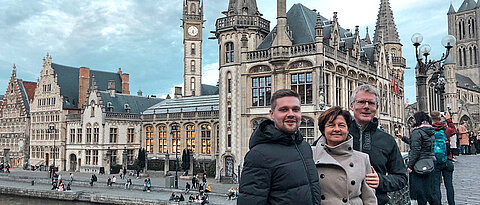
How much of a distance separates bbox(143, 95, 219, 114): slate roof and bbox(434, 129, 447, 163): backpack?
35.1 meters

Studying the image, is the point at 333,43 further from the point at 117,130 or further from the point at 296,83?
the point at 117,130

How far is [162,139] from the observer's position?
4591 centimetres

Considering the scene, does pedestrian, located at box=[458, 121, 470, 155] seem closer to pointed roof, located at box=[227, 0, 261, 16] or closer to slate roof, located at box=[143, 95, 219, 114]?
A: pointed roof, located at box=[227, 0, 261, 16]

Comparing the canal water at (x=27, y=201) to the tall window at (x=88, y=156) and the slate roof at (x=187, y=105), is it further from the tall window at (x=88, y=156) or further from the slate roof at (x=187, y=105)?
the slate roof at (x=187, y=105)

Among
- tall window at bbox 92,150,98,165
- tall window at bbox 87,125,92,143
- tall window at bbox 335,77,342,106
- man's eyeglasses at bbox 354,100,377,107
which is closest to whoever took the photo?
man's eyeglasses at bbox 354,100,377,107

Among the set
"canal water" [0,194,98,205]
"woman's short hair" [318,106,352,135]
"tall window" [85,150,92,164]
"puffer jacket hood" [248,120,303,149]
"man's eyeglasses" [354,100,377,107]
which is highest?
"man's eyeglasses" [354,100,377,107]

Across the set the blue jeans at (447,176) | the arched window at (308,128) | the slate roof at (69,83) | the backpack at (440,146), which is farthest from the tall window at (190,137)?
the backpack at (440,146)

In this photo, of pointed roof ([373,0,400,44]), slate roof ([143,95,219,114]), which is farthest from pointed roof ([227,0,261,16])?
pointed roof ([373,0,400,44])

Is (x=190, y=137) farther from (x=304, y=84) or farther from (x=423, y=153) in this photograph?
(x=423, y=153)

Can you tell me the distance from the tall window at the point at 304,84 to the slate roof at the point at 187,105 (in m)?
15.4

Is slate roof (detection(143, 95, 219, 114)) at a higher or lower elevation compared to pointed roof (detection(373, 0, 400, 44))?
lower

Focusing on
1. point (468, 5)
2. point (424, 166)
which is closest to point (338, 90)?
point (424, 166)

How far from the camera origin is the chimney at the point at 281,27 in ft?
94.2

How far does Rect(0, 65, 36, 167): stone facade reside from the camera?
179 ft
